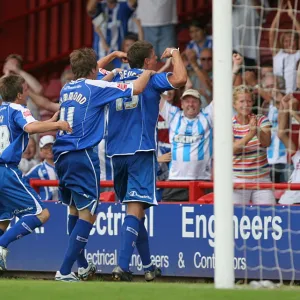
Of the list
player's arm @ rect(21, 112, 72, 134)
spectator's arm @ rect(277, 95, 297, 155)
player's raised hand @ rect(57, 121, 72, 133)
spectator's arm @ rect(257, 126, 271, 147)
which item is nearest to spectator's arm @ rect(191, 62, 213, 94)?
spectator's arm @ rect(277, 95, 297, 155)

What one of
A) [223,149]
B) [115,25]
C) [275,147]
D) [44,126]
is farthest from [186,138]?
[223,149]

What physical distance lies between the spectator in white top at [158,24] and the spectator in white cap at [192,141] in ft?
7.33

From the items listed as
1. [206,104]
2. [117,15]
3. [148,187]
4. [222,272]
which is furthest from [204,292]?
[117,15]

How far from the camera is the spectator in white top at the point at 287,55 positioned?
12016mm

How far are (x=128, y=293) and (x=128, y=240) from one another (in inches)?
84.1

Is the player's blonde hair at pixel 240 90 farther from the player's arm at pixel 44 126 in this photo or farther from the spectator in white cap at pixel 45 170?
Result: the spectator in white cap at pixel 45 170

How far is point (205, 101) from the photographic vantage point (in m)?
12.9

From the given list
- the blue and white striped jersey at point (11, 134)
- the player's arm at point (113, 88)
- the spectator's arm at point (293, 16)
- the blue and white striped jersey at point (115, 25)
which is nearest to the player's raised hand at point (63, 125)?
the player's arm at point (113, 88)

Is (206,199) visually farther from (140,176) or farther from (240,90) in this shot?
(140,176)

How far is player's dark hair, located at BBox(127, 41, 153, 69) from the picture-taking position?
928 centimetres

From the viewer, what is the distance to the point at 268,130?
10586mm

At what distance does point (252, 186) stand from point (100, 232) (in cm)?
187

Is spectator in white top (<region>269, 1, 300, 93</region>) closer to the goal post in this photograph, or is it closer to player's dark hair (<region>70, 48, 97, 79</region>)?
player's dark hair (<region>70, 48, 97, 79</region>)

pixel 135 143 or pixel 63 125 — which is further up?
pixel 63 125
